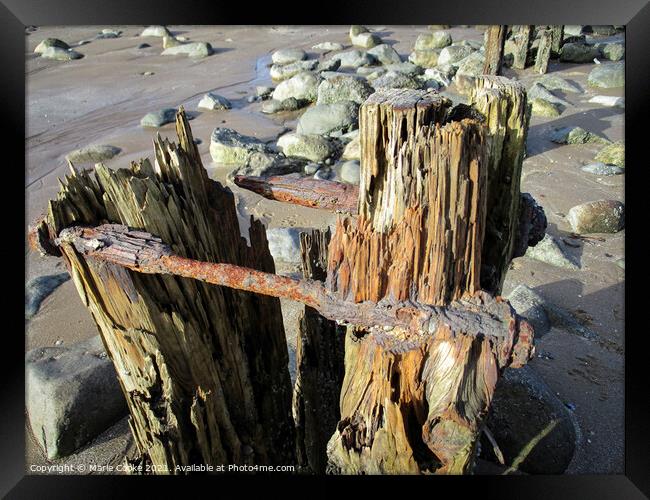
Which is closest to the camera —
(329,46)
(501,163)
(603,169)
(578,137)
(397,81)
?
(501,163)

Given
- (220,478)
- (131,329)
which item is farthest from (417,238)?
(220,478)

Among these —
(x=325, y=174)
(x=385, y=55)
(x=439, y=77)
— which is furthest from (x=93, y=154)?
(x=385, y=55)

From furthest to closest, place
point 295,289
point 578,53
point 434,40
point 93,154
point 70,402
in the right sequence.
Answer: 1. point 434,40
2. point 578,53
3. point 93,154
4. point 70,402
5. point 295,289

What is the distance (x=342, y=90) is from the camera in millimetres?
10898

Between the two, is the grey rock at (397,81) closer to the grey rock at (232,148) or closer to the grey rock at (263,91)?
the grey rock at (263,91)

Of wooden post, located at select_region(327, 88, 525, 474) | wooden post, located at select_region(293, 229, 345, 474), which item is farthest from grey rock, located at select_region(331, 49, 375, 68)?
wooden post, located at select_region(327, 88, 525, 474)

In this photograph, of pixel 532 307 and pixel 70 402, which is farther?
pixel 532 307

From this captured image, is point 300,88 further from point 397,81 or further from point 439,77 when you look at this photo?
point 439,77

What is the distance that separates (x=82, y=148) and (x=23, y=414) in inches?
314

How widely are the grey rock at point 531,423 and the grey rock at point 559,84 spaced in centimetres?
887

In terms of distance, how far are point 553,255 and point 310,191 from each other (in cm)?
→ 477

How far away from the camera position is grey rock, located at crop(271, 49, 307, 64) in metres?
13.8

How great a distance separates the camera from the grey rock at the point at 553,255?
6137mm

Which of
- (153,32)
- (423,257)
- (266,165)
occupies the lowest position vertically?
(266,165)
